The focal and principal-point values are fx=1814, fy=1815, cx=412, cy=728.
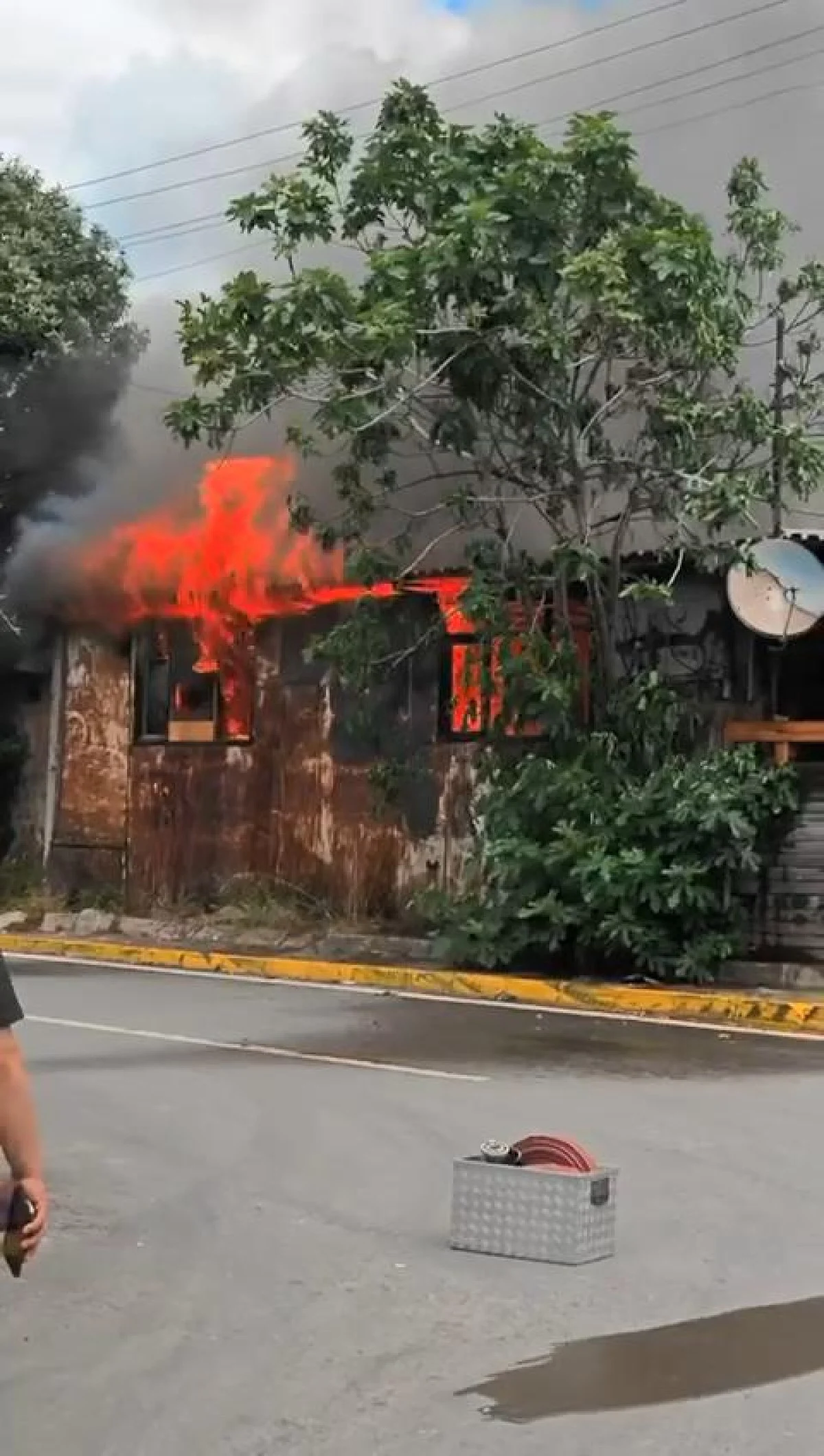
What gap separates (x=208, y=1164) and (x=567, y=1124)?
179 centimetres

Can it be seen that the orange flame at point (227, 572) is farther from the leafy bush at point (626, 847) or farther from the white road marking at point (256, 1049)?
the white road marking at point (256, 1049)

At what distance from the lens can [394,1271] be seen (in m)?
5.82

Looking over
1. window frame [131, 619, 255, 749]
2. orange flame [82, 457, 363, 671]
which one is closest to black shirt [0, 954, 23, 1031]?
orange flame [82, 457, 363, 671]

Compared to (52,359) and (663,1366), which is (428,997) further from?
(52,359)

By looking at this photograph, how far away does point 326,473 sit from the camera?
58.0 feet

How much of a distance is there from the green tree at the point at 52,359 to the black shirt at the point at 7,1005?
18410 mm

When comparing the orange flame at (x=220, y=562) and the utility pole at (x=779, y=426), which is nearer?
the utility pole at (x=779, y=426)

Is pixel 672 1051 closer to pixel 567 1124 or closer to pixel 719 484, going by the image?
pixel 567 1124

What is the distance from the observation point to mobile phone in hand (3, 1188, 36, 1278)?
10.3ft

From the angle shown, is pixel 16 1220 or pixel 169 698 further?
pixel 169 698

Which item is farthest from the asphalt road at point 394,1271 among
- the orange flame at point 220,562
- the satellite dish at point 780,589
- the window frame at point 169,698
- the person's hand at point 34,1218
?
the window frame at point 169,698

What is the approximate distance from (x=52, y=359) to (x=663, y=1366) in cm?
1800

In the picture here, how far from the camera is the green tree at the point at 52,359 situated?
2078 cm

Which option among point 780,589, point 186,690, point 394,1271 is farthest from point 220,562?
point 394,1271
